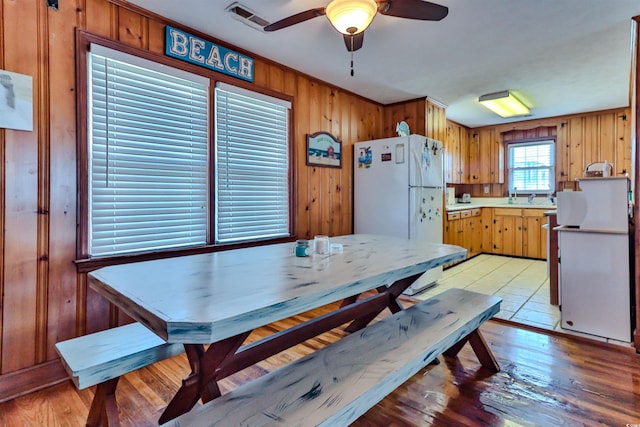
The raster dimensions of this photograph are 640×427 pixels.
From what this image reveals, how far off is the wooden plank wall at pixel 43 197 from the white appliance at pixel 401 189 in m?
2.56

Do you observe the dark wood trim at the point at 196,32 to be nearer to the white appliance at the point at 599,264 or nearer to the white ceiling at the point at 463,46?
the white ceiling at the point at 463,46

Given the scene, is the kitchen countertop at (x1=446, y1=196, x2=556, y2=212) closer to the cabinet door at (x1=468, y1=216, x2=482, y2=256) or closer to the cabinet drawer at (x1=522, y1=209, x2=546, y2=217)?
the cabinet drawer at (x1=522, y1=209, x2=546, y2=217)

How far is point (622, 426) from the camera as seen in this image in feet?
5.09

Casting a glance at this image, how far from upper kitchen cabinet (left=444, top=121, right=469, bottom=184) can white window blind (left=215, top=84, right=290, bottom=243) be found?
3.23 metres

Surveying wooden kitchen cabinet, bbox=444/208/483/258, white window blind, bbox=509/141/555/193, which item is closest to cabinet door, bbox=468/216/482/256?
wooden kitchen cabinet, bbox=444/208/483/258

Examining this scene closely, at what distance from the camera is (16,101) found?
5.95ft

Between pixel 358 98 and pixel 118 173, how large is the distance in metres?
2.92

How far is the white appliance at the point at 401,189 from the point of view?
3.61 m

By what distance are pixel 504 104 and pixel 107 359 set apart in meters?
4.91

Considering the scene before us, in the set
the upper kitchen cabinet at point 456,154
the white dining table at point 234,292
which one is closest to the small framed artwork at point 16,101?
the white dining table at point 234,292

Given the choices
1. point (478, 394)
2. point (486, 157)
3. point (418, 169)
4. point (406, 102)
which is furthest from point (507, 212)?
point (478, 394)

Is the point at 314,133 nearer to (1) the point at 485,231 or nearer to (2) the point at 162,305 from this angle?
(2) the point at 162,305

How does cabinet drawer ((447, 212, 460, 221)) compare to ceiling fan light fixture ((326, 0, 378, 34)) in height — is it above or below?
below

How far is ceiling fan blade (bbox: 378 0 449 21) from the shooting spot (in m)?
1.70
